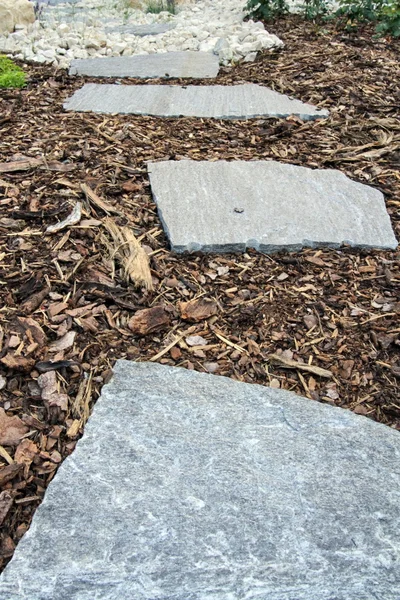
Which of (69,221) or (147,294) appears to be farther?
(69,221)

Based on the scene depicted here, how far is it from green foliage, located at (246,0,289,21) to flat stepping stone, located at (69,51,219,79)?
0.86 metres

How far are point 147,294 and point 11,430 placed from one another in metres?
0.74

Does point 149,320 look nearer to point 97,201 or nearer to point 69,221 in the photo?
point 69,221

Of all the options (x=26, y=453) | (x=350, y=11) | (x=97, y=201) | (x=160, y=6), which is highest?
(x=350, y=11)

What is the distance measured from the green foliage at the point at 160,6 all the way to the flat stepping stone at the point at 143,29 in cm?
93

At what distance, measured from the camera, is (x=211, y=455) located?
167 cm

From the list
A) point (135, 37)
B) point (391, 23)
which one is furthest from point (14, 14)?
point (391, 23)

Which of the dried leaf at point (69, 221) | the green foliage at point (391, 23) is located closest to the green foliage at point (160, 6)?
the green foliage at point (391, 23)

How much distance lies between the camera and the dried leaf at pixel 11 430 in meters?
1.80

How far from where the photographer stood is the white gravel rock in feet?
15.7

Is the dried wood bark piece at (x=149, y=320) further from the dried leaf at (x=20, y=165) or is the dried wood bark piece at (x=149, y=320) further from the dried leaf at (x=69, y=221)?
the dried leaf at (x=20, y=165)

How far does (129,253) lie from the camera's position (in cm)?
246

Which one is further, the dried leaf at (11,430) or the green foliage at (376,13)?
the green foliage at (376,13)

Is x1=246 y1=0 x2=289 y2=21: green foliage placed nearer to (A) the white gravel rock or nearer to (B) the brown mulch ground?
(A) the white gravel rock
